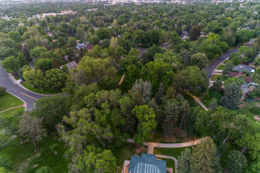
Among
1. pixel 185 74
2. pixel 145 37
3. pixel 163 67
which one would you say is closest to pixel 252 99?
pixel 185 74

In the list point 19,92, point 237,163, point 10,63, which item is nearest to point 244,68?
point 237,163

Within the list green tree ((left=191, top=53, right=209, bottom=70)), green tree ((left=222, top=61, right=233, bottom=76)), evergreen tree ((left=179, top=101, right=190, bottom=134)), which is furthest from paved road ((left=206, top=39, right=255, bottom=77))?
evergreen tree ((left=179, top=101, right=190, bottom=134))

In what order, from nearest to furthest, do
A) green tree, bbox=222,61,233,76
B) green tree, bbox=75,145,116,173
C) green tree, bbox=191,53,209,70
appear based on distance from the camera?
green tree, bbox=75,145,116,173, green tree, bbox=191,53,209,70, green tree, bbox=222,61,233,76

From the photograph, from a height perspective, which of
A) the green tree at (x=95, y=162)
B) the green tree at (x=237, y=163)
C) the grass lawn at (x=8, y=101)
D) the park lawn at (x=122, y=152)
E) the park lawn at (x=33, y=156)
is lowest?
the park lawn at (x=122, y=152)

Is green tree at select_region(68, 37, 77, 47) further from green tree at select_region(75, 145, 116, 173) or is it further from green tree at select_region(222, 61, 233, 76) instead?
green tree at select_region(222, 61, 233, 76)

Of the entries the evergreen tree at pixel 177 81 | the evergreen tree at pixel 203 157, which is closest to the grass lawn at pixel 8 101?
the evergreen tree at pixel 177 81

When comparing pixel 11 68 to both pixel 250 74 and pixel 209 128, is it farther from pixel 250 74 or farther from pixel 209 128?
pixel 250 74

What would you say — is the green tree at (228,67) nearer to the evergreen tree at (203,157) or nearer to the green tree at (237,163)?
Result: the green tree at (237,163)
